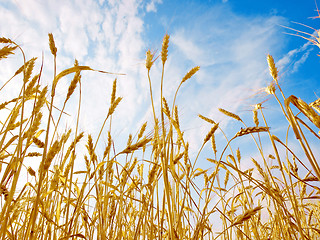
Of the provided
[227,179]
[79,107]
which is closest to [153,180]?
[79,107]

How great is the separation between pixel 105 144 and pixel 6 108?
66 centimetres

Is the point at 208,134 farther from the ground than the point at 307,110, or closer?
farther from the ground

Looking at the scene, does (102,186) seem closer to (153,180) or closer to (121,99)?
(153,180)

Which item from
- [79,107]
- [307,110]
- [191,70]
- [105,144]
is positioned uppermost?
[191,70]

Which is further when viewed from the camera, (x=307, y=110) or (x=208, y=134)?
(x=208, y=134)

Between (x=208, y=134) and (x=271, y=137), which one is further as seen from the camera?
(x=208, y=134)

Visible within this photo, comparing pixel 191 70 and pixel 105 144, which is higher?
pixel 191 70

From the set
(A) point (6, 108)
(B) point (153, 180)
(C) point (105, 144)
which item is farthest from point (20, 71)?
(B) point (153, 180)

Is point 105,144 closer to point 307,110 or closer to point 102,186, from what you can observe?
point 102,186

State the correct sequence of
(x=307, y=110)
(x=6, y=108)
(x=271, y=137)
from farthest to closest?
(x=6, y=108) → (x=271, y=137) → (x=307, y=110)

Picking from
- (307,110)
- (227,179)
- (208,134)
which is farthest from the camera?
(227,179)

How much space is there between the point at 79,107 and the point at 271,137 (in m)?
1.06

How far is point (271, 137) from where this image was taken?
4.26ft

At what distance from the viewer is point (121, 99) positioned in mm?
1615
